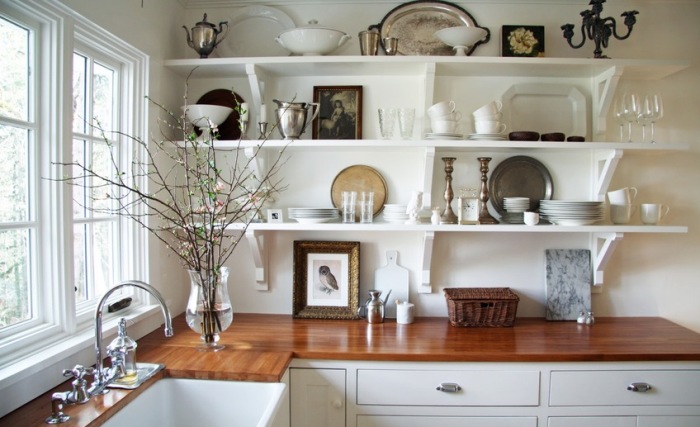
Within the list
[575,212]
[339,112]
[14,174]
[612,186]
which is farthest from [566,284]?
[14,174]

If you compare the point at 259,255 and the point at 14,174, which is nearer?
the point at 14,174

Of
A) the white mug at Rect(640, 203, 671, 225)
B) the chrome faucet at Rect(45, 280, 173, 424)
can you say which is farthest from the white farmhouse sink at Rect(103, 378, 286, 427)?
the white mug at Rect(640, 203, 671, 225)

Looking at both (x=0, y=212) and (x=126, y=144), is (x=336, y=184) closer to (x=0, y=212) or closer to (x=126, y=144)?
(x=126, y=144)

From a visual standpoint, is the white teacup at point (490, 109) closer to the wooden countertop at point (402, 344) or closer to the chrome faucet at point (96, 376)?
the wooden countertop at point (402, 344)

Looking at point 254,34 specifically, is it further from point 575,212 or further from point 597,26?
point 575,212

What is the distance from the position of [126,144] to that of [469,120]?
1.66 meters

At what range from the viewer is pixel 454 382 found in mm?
1883

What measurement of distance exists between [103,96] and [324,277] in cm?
132

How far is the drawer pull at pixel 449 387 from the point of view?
187 centimetres

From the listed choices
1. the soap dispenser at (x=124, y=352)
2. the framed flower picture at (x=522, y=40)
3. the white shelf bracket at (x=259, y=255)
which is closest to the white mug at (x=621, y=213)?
the framed flower picture at (x=522, y=40)

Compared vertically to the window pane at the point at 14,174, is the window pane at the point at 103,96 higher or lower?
higher

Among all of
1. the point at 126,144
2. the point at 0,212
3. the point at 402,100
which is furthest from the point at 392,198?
the point at 0,212

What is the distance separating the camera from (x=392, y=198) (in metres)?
2.43

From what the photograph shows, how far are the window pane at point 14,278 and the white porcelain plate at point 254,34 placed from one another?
137 cm
